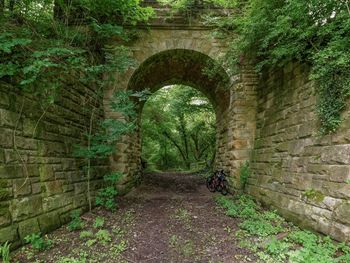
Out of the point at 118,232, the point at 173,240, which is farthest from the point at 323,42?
the point at 118,232

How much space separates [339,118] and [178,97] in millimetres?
9009

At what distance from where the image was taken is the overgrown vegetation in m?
2.41

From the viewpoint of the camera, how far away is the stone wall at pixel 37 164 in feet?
8.50

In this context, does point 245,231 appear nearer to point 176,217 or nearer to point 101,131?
point 176,217

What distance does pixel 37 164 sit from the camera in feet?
A: 10.0

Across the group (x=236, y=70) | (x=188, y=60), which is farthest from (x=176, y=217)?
(x=188, y=60)

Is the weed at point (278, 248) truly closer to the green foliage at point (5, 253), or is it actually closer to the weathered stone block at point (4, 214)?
the green foliage at point (5, 253)

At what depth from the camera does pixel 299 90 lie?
362 centimetres

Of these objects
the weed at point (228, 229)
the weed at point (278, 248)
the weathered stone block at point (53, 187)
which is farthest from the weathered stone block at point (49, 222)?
the weed at point (278, 248)

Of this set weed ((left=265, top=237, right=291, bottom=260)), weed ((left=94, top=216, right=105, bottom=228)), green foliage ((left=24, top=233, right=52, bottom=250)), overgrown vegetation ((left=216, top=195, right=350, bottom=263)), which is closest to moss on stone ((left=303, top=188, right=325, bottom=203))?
overgrown vegetation ((left=216, top=195, right=350, bottom=263))

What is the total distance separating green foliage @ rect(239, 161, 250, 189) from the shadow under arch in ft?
5.98

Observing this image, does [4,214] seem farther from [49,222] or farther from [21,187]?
[49,222]

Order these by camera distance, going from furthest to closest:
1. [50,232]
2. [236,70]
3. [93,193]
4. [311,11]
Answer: [236,70] < [93,193] < [50,232] < [311,11]

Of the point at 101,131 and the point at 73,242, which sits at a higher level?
the point at 101,131
